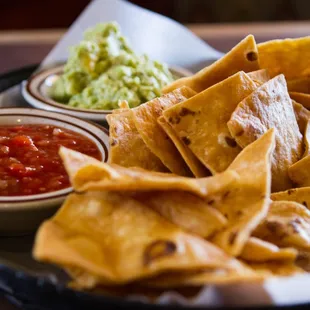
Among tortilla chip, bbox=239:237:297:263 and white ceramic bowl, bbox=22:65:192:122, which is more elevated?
tortilla chip, bbox=239:237:297:263

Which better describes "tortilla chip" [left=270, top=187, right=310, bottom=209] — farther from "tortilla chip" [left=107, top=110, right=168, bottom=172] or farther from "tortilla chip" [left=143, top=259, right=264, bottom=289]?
"tortilla chip" [left=143, top=259, right=264, bottom=289]

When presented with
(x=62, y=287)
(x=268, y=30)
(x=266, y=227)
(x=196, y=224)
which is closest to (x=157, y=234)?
(x=196, y=224)

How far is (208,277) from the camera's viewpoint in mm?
1128

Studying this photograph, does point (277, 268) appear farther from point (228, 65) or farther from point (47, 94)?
point (47, 94)

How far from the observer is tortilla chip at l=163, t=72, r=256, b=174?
1.58 metres

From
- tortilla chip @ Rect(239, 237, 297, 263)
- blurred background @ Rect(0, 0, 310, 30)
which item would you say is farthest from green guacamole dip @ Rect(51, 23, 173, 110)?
blurred background @ Rect(0, 0, 310, 30)

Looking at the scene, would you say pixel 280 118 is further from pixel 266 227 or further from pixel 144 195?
pixel 144 195

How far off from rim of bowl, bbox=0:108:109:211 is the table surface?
3.39 ft

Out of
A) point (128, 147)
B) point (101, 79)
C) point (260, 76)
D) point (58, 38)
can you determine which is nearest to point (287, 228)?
point (128, 147)

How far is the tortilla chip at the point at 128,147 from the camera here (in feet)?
5.42

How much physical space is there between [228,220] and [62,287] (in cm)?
39

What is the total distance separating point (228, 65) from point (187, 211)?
0.72 m

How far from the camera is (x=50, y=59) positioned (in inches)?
114

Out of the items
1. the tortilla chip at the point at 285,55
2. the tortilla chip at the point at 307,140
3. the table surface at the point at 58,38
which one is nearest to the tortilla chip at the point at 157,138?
the tortilla chip at the point at 307,140
